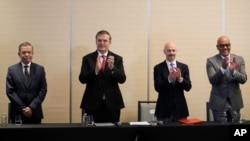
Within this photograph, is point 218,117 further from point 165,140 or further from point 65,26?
point 65,26

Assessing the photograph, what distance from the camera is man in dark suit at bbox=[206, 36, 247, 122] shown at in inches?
146

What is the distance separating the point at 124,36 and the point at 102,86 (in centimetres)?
139

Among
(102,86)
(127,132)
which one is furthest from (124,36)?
(127,132)

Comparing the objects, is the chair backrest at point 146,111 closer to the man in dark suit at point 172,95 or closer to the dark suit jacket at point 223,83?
the man in dark suit at point 172,95

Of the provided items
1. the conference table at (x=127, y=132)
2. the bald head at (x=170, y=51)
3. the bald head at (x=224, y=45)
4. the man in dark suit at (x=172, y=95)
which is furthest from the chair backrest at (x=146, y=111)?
the conference table at (x=127, y=132)

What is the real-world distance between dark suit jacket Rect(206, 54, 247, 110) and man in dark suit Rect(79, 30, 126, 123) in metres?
0.91

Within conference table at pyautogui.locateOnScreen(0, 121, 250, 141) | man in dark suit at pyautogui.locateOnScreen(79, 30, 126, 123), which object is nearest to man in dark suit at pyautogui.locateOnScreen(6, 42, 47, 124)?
man in dark suit at pyautogui.locateOnScreen(79, 30, 126, 123)

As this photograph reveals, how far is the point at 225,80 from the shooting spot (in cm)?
375

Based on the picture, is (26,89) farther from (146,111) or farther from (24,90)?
(146,111)

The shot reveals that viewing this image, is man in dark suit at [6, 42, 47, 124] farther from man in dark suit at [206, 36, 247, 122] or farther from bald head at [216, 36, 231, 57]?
bald head at [216, 36, 231, 57]

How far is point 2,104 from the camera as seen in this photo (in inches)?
192

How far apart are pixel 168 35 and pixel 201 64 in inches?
23.9

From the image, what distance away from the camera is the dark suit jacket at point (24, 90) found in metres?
3.87

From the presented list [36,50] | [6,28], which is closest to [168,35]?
[36,50]
